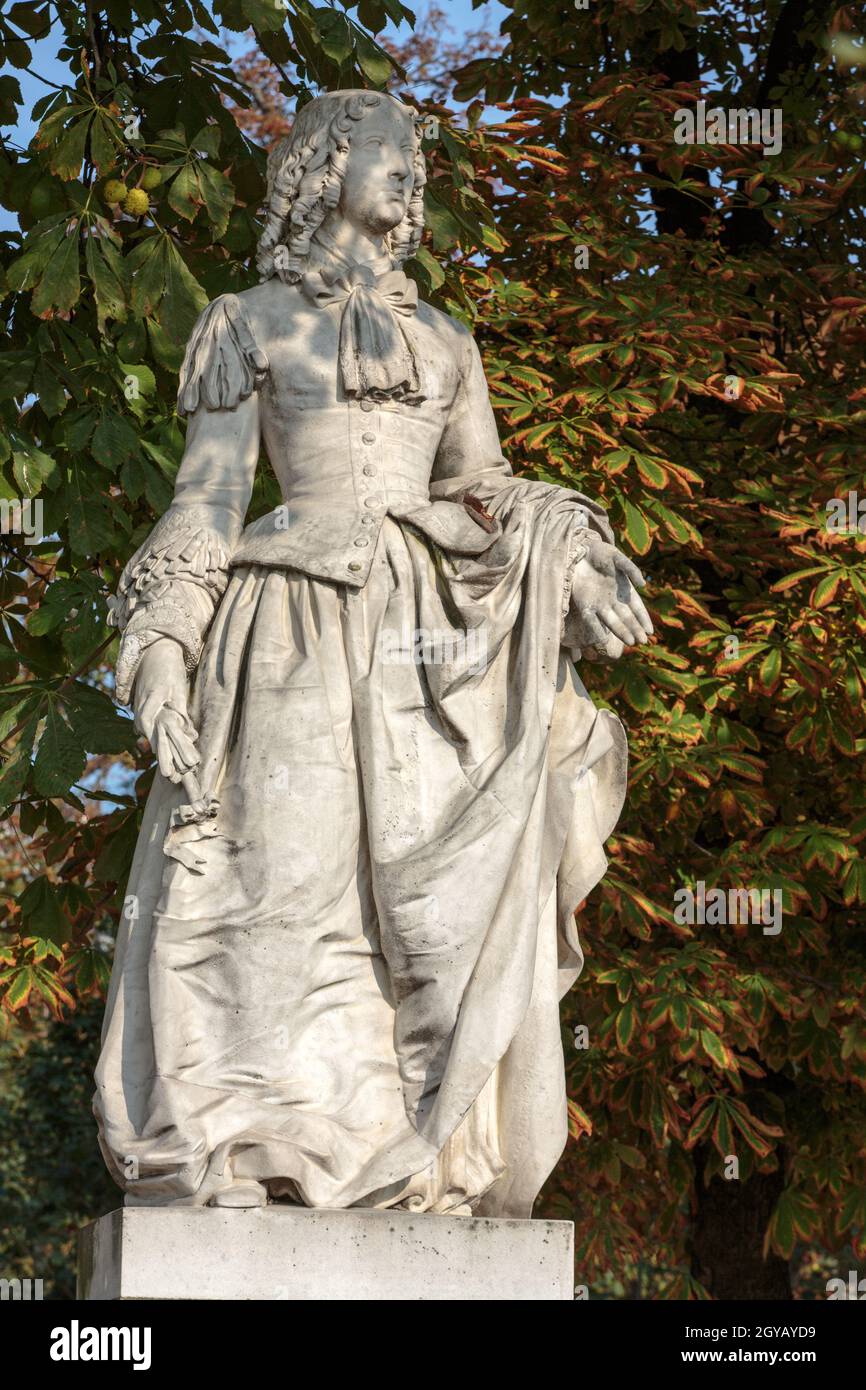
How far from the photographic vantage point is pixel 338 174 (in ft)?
19.8

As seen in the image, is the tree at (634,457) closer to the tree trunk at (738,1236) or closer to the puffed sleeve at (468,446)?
the tree trunk at (738,1236)

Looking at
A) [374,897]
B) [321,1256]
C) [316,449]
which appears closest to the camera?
[321,1256]

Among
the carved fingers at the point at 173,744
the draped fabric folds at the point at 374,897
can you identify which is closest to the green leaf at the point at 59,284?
the draped fabric folds at the point at 374,897

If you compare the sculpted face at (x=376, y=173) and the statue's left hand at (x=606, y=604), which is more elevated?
the sculpted face at (x=376, y=173)

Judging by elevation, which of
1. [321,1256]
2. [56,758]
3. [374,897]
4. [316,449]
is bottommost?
[321,1256]

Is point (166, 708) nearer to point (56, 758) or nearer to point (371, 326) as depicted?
point (371, 326)

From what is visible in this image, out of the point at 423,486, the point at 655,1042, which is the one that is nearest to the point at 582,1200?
the point at 655,1042

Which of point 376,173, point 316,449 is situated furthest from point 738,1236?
point 376,173

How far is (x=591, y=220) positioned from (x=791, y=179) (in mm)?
932

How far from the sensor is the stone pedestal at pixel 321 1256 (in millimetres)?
4871

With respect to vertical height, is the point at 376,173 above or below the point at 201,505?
above

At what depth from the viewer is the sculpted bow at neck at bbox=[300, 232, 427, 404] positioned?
19.4 feet

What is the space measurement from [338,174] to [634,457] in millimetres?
3139
